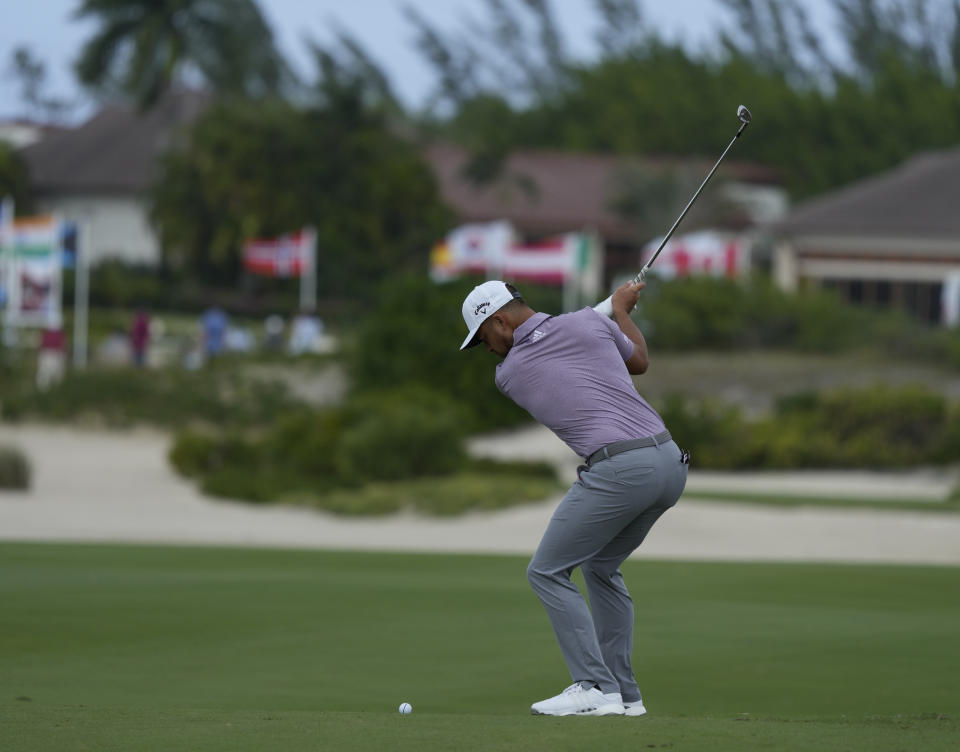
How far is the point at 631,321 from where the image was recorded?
6.94 m

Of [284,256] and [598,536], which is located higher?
[284,256]

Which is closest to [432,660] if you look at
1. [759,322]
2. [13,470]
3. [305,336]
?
[13,470]

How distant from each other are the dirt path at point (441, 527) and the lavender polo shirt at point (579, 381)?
32.2ft

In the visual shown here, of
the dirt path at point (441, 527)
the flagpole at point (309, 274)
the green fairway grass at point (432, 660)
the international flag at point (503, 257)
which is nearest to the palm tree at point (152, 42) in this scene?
the flagpole at point (309, 274)

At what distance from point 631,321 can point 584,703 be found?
1580mm

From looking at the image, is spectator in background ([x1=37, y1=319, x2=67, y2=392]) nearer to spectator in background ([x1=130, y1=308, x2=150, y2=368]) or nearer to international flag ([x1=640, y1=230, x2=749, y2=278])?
spectator in background ([x1=130, y1=308, x2=150, y2=368])

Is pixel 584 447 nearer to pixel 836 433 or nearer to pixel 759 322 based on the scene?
pixel 836 433

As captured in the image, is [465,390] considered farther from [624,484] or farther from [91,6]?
[91,6]

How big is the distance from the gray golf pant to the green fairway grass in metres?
0.30

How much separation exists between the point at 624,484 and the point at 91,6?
187 ft

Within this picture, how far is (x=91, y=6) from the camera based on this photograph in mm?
59750

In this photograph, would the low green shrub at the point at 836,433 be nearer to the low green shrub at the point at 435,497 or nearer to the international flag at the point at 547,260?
the low green shrub at the point at 435,497

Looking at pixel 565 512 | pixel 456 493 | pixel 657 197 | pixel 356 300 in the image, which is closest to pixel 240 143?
pixel 356 300

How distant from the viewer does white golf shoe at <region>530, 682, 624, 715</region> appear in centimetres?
655
